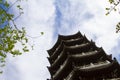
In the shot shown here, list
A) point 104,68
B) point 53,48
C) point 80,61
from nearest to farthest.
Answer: point 104,68 → point 80,61 → point 53,48

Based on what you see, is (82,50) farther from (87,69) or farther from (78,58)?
(87,69)

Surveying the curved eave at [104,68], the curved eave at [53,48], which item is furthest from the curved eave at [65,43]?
the curved eave at [104,68]

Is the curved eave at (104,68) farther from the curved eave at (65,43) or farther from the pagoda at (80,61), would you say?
the curved eave at (65,43)

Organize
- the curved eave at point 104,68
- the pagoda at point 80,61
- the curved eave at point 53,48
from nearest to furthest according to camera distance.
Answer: the pagoda at point 80,61 → the curved eave at point 104,68 → the curved eave at point 53,48

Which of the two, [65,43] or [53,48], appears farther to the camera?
[53,48]

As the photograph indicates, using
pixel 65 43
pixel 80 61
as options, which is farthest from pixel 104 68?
pixel 65 43

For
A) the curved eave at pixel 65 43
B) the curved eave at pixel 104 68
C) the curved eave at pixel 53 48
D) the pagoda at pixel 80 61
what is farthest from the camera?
the curved eave at pixel 53 48

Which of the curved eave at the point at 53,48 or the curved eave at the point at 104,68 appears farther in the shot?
the curved eave at the point at 53,48

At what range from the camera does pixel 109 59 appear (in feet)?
84.4

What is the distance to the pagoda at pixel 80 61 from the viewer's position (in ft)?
71.8

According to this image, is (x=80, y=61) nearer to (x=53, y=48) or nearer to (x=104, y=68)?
(x=104, y=68)

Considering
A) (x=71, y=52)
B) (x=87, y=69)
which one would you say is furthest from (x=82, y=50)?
(x=87, y=69)

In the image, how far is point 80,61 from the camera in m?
25.7

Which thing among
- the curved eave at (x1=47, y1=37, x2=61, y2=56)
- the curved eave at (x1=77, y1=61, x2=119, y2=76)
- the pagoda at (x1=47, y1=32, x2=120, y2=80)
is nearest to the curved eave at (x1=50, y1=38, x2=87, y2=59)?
the pagoda at (x1=47, y1=32, x2=120, y2=80)
